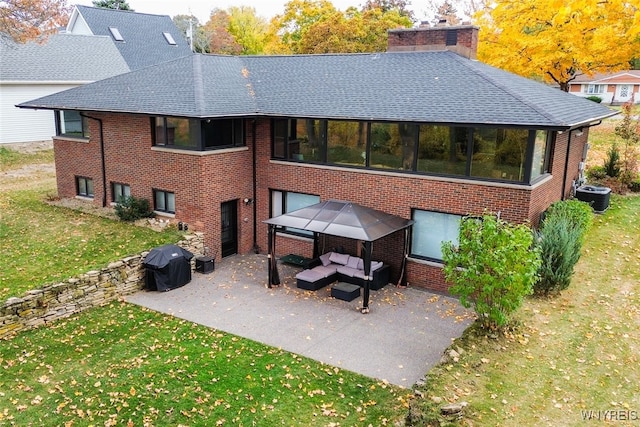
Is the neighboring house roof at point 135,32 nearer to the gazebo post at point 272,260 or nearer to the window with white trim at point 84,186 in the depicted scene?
the window with white trim at point 84,186

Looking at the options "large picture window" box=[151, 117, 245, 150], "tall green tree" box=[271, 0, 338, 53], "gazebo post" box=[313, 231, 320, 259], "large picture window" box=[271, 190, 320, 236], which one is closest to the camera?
"large picture window" box=[151, 117, 245, 150]

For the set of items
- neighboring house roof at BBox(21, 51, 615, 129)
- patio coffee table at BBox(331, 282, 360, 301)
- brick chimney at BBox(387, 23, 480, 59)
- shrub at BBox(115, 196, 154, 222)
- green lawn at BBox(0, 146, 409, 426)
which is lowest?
green lawn at BBox(0, 146, 409, 426)

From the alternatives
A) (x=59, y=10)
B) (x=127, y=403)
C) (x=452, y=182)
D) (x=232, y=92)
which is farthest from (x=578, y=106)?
(x=59, y=10)

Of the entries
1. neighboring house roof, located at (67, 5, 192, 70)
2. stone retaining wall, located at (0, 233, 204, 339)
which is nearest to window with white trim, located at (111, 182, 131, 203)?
stone retaining wall, located at (0, 233, 204, 339)

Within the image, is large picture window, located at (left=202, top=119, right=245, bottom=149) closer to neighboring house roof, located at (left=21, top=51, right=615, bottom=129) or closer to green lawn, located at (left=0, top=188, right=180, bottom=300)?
neighboring house roof, located at (left=21, top=51, right=615, bottom=129)

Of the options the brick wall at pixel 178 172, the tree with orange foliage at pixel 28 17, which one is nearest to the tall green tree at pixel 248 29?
the tree with orange foliage at pixel 28 17

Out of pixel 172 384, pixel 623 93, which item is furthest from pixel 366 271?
pixel 623 93

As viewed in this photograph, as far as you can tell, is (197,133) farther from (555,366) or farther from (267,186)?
(555,366)
